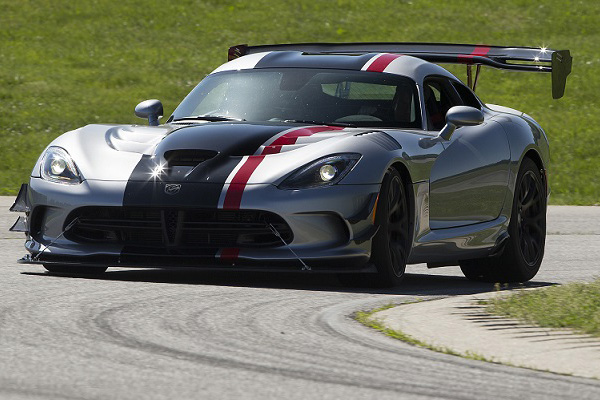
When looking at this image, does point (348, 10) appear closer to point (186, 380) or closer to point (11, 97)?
point (11, 97)

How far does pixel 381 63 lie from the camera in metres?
9.62

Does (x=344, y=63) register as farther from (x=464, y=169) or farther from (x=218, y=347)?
(x=218, y=347)

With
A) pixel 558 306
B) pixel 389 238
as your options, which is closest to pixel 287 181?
pixel 389 238

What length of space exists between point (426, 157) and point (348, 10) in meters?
32.2

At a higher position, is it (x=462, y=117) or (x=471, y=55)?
(x=471, y=55)

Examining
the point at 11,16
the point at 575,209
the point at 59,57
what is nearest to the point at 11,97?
the point at 59,57

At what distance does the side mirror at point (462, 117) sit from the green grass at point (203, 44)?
13.4m

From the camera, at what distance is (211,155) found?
8016mm

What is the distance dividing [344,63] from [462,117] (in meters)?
1.00

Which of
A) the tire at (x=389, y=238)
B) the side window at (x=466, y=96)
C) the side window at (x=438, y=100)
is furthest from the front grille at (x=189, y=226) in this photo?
the side window at (x=466, y=96)

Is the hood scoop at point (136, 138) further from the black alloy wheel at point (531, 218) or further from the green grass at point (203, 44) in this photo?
the green grass at point (203, 44)

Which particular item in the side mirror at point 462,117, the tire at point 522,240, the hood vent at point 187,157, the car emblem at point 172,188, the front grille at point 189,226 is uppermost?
the side mirror at point 462,117

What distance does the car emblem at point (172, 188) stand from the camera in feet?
25.8

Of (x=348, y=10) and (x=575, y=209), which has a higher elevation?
(x=348, y=10)
